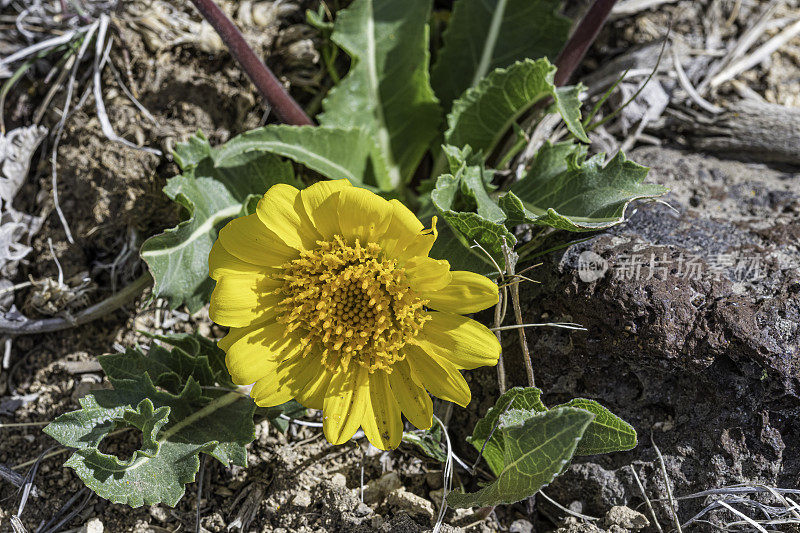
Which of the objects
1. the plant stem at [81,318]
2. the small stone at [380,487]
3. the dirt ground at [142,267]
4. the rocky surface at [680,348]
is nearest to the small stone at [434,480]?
the dirt ground at [142,267]

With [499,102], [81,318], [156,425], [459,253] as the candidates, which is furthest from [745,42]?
[81,318]

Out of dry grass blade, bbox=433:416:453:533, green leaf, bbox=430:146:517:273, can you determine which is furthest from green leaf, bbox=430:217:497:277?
dry grass blade, bbox=433:416:453:533

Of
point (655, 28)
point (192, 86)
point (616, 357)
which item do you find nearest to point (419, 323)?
point (616, 357)

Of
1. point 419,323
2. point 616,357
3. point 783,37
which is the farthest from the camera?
point 783,37

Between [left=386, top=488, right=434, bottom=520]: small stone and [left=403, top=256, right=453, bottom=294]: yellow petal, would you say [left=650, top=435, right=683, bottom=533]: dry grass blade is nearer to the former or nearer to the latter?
[left=386, top=488, right=434, bottom=520]: small stone

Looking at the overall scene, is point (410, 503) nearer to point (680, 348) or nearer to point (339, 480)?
point (339, 480)

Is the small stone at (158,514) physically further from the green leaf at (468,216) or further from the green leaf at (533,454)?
the green leaf at (468,216)

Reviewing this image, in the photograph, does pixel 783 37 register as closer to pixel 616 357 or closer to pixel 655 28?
pixel 655 28
